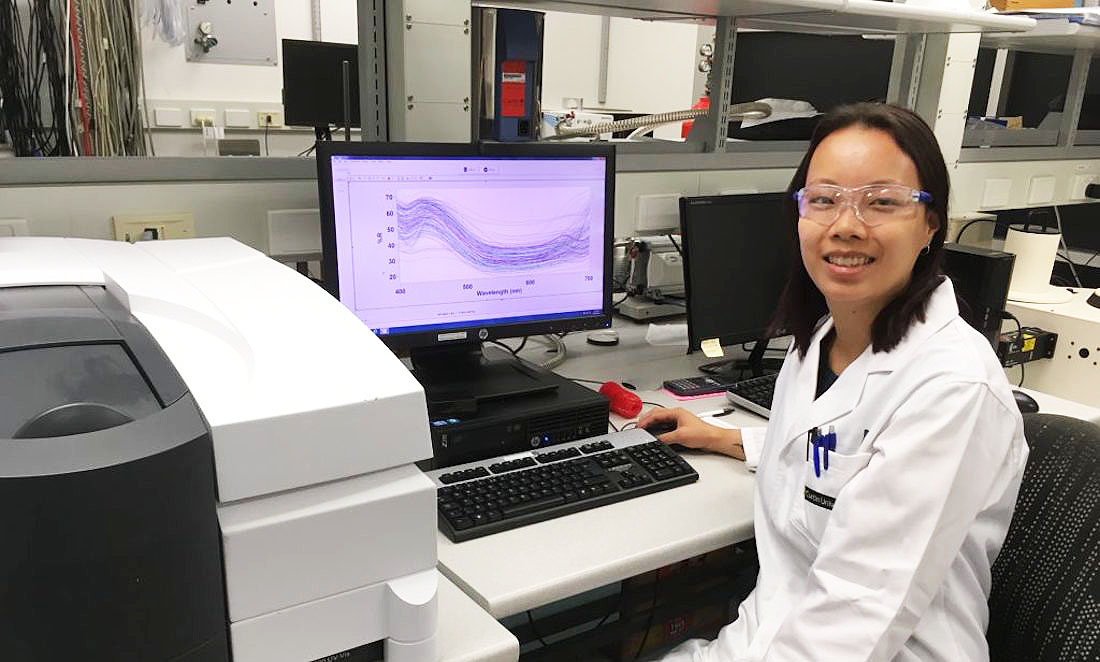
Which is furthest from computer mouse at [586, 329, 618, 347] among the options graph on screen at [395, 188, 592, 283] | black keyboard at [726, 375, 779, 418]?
graph on screen at [395, 188, 592, 283]

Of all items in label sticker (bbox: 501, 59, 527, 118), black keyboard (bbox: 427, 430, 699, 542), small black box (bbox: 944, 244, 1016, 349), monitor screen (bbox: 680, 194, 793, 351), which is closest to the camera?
black keyboard (bbox: 427, 430, 699, 542)

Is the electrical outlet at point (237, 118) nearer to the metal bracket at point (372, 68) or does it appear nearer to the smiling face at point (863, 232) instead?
the metal bracket at point (372, 68)

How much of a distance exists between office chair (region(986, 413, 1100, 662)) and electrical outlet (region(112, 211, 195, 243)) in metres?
1.30

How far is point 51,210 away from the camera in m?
1.17

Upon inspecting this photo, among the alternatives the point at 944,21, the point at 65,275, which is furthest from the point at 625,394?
the point at 944,21

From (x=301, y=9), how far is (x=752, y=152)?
9.35 feet

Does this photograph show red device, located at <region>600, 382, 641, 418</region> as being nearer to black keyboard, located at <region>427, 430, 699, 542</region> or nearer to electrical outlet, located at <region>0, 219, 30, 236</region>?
black keyboard, located at <region>427, 430, 699, 542</region>

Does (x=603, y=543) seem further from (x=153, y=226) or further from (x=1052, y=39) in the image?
(x=1052, y=39)

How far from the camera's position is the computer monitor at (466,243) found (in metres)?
1.25

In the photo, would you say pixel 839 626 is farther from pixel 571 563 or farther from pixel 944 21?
pixel 944 21

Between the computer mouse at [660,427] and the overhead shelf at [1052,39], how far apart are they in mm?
1493

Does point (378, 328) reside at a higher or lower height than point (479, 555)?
higher

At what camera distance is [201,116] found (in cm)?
384

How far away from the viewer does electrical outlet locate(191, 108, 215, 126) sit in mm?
3834
